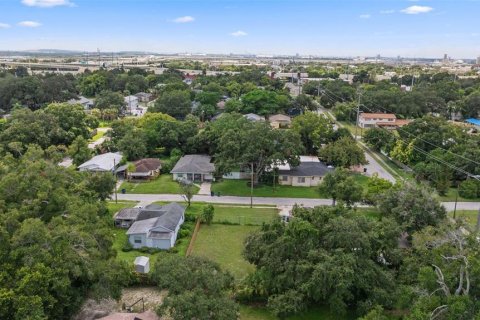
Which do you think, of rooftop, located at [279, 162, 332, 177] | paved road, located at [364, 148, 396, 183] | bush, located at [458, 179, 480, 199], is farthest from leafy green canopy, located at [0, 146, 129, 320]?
bush, located at [458, 179, 480, 199]

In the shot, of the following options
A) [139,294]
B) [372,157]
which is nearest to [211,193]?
[139,294]

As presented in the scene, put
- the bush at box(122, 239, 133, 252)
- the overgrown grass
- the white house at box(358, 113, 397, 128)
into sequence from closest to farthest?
the bush at box(122, 239, 133, 252) → the overgrown grass → the white house at box(358, 113, 397, 128)

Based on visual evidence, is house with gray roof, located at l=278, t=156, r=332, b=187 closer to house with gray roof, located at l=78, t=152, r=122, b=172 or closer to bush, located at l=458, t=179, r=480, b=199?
bush, located at l=458, t=179, r=480, b=199

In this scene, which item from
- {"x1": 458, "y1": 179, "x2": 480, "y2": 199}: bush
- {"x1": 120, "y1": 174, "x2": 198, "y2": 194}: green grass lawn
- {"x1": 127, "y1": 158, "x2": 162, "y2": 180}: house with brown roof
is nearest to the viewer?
{"x1": 458, "y1": 179, "x2": 480, "y2": 199}: bush

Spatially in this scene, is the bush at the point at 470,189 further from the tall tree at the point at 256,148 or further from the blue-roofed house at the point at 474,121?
the blue-roofed house at the point at 474,121

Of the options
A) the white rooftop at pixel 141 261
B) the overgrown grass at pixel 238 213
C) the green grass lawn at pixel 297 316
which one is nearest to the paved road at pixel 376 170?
the overgrown grass at pixel 238 213

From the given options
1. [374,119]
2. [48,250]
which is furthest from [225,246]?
[374,119]
